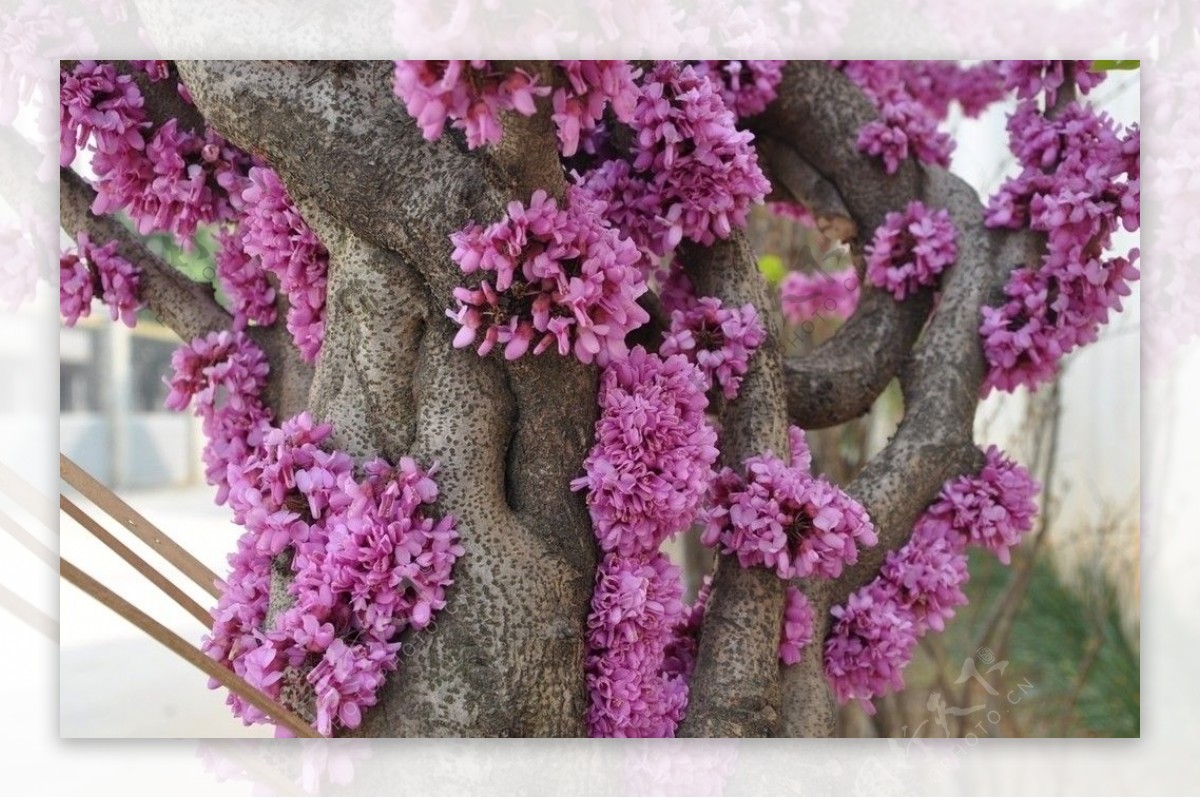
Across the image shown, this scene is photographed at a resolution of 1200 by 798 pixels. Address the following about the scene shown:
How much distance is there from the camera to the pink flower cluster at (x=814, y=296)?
2207 millimetres

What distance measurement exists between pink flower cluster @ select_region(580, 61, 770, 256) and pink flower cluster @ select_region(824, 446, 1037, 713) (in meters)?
0.52

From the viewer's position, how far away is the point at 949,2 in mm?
1455

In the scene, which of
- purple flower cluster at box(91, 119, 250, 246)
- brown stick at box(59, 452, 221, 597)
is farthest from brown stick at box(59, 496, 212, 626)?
purple flower cluster at box(91, 119, 250, 246)

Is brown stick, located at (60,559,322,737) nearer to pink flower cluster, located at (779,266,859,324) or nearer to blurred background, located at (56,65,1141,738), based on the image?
blurred background, located at (56,65,1141,738)

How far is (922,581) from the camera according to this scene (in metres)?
1.42

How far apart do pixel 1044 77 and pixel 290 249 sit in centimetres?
114

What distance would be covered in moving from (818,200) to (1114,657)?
999 millimetres

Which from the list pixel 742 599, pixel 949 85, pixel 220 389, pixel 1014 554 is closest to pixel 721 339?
pixel 742 599

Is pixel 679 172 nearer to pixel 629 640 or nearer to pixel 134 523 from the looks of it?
pixel 629 640

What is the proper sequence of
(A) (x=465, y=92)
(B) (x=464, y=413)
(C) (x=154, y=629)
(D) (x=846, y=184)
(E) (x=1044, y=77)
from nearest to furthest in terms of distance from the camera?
(A) (x=465, y=92) < (C) (x=154, y=629) < (B) (x=464, y=413) < (E) (x=1044, y=77) < (D) (x=846, y=184)

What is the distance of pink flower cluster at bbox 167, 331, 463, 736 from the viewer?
1.08 meters

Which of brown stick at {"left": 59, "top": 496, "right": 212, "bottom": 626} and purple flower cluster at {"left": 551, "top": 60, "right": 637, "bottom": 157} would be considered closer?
purple flower cluster at {"left": 551, "top": 60, "right": 637, "bottom": 157}

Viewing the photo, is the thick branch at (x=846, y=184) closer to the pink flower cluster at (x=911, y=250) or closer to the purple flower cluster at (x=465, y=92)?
the pink flower cluster at (x=911, y=250)

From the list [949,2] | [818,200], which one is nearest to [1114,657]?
[818,200]
